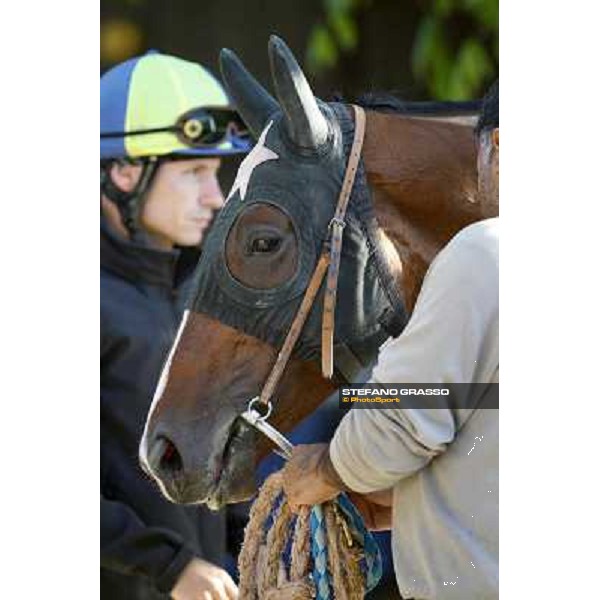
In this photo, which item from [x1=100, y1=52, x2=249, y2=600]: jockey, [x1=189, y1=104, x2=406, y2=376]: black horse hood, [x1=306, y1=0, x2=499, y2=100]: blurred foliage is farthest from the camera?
[x1=100, y1=52, x2=249, y2=600]: jockey

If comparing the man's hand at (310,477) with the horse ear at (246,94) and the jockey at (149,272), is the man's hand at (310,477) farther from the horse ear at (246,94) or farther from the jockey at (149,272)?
the horse ear at (246,94)

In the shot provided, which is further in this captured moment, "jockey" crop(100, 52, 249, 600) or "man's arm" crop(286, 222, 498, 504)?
"jockey" crop(100, 52, 249, 600)

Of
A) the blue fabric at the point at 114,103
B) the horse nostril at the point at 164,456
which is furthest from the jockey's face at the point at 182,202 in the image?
the horse nostril at the point at 164,456

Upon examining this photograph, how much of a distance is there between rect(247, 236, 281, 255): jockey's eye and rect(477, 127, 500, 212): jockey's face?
44 centimetres

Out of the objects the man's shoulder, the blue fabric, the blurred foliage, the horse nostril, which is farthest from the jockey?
the man's shoulder

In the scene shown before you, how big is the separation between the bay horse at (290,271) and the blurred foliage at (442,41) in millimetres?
111

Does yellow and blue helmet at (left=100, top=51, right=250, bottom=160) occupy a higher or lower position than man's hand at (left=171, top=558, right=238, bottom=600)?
higher

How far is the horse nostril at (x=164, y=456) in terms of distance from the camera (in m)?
2.99

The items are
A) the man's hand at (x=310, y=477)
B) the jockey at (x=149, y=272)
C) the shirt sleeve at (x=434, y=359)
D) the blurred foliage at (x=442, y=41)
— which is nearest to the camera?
the shirt sleeve at (x=434, y=359)

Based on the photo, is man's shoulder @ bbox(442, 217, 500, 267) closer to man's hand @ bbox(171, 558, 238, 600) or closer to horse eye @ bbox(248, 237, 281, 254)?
horse eye @ bbox(248, 237, 281, 254)

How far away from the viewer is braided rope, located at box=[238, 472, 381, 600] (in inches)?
114

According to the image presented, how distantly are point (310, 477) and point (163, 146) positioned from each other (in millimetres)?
837
